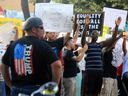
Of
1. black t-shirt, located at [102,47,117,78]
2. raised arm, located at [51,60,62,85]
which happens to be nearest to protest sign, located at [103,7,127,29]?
black t-shirt, located at [102,47,117,78]

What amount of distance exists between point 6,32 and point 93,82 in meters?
2.32

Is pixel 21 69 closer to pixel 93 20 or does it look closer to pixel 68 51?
pixel 68 51

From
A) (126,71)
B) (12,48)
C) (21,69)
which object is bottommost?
(126,71)

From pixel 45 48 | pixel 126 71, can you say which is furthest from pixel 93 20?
pixel 45 48

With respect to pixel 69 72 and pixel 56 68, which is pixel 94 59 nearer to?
pixel 69 72

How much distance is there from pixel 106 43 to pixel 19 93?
2.90 m

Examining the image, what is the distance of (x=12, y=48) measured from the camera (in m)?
2.36

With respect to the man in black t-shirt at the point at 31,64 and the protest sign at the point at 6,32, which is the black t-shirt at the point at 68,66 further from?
the man in black t-shirt at the point at 31,64

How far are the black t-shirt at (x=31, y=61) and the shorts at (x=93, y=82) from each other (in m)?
2.21

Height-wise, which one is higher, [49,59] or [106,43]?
[49,59]

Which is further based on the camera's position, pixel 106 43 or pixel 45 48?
pixel 106 43

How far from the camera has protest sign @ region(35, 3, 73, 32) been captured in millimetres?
3962

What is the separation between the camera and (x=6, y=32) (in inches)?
155

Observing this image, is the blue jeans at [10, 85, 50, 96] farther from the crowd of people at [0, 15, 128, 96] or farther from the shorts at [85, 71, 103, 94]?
the shorts at [85, 71, 103, 94]
